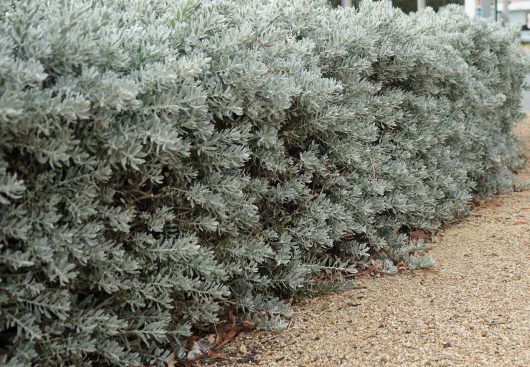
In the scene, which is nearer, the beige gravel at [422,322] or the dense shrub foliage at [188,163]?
the dense shrub foliage at [188,163]

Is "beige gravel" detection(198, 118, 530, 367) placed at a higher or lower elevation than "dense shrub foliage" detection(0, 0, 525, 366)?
lower

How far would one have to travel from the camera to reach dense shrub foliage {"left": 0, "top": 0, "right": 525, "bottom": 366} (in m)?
2.50

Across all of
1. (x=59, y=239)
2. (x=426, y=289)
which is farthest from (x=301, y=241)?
(x=59, y=239)

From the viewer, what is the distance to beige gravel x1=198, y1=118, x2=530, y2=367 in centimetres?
323

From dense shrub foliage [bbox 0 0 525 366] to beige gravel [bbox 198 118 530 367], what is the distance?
0.53 feet

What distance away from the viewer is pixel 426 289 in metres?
4.05

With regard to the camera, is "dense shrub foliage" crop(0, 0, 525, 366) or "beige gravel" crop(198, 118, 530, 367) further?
"beige gravel" crop(198, 118, 530, 367)

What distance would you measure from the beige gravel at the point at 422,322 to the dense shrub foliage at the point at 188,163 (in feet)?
0.53

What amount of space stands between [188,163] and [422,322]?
1440 mm

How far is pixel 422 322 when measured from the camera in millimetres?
3584

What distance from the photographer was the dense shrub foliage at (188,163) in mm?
2500

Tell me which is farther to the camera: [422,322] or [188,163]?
[422,322]

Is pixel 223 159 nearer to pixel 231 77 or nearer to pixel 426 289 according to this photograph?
pixel 231 77

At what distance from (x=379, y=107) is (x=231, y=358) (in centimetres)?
195
